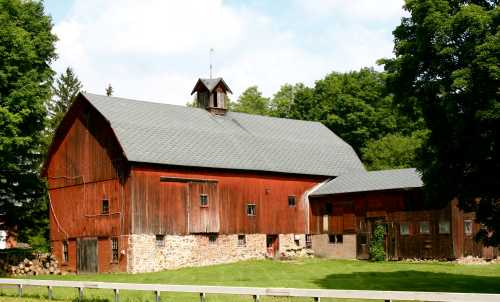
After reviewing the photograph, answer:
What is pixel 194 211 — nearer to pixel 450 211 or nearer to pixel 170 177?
pixel 170 177

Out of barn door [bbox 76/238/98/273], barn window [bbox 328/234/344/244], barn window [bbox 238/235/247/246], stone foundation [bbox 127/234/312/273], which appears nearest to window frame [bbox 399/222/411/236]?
barn window [bbox 328/234/344/244]

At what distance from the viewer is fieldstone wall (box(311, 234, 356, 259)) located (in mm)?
43594

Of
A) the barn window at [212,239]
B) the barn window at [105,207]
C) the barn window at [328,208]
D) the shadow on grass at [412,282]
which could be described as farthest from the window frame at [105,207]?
the barn window at [328,208]

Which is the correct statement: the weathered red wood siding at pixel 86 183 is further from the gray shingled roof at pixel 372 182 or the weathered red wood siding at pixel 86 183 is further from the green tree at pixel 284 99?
the green tree at pixel 284 99

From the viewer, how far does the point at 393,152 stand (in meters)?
60.6

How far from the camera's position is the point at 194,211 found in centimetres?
4009

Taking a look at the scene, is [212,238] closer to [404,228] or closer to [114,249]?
[114,249]

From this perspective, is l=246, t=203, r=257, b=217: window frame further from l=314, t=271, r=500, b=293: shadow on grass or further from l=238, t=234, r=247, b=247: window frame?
l=314, t=271, r=500, b=293: shadow on grass

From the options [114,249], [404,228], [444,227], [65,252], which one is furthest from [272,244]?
[65,252]

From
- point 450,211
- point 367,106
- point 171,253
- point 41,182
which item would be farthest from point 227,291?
point 367,106

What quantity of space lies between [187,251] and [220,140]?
7425mm

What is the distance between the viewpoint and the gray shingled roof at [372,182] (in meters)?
41.2

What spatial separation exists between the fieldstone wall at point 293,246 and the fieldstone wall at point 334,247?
1.91ft

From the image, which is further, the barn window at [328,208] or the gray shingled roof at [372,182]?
the barn window at [328,208]
